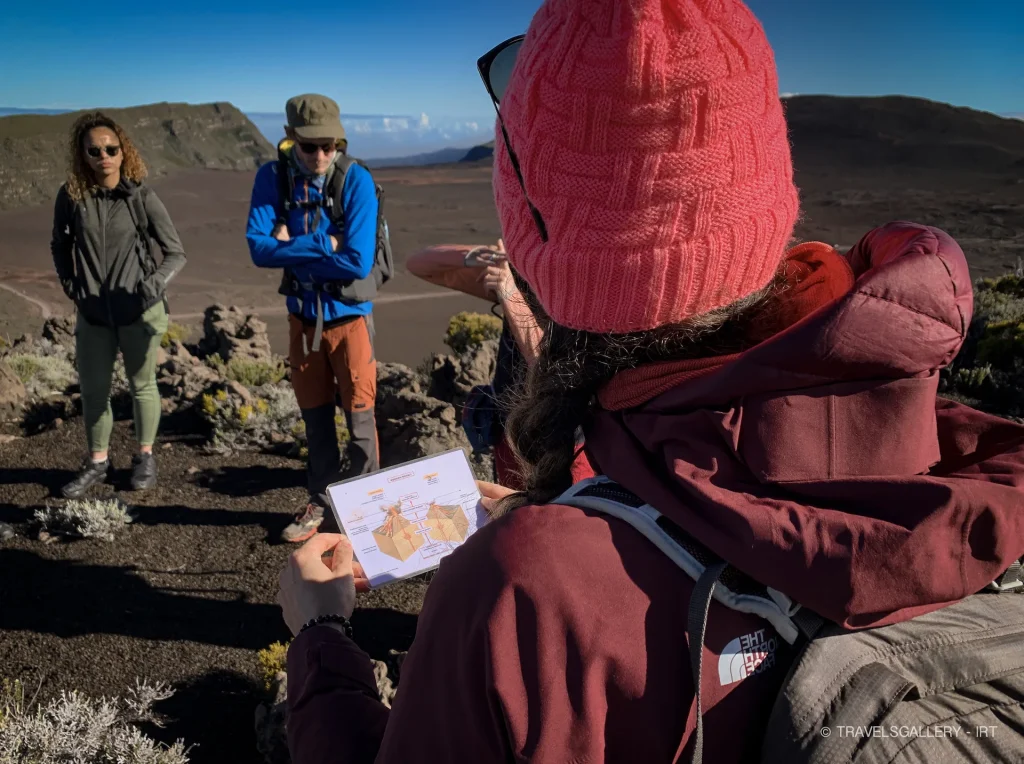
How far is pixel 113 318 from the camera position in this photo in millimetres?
4094

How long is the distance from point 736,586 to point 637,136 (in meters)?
0.51

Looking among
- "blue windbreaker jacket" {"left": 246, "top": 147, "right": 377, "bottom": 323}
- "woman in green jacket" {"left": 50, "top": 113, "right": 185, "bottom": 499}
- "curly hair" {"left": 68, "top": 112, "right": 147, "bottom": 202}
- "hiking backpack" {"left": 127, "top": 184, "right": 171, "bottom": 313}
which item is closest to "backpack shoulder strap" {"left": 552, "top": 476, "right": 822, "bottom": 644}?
"blue windbreaker jacket" {"left": 246, "top": 147, "right": 377, "bottom": 323}

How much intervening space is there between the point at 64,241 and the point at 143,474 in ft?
4.76

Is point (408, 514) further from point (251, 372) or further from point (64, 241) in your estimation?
point (251, 372)

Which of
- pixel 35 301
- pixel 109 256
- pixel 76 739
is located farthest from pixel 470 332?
pixel 35 301

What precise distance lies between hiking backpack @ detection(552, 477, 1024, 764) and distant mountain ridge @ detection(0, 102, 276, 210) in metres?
26.6

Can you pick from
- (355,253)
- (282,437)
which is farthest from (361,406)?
(282,437)

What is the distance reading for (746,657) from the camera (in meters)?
0.79

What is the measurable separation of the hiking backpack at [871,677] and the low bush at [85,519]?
13.3ft

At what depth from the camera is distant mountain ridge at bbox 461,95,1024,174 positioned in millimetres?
30375

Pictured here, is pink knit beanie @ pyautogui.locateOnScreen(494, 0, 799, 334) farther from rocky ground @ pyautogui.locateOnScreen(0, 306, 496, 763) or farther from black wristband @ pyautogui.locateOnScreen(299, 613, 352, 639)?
rocky ground @ pyautogui.locateOnScreen(0, 306, 496, 763)

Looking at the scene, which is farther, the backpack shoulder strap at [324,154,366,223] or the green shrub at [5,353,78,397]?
the green shrub at [5,353,78,397]

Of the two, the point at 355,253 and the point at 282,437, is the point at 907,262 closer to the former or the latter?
the point at 355,253

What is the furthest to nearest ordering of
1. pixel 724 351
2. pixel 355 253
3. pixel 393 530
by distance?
pixel 355 253 < pixel 393 530 < pixel 724 351
